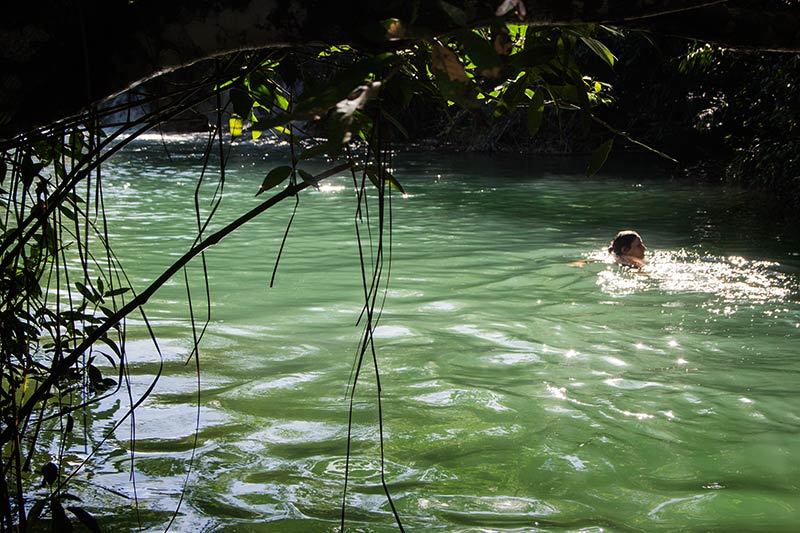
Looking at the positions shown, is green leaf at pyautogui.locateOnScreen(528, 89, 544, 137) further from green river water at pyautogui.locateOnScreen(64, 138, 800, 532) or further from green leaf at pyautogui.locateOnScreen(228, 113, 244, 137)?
green river water at pyautogui.locateOnScreen(64, 138, 800, 532)

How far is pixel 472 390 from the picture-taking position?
5.37 meters

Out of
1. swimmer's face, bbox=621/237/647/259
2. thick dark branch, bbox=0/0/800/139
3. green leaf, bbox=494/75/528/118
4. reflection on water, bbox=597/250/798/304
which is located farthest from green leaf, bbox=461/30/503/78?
swimmer's face, bbox=621/237/647/259

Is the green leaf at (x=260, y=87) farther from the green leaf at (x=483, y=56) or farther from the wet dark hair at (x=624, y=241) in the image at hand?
the wet dark hair at (x=624, y=241)

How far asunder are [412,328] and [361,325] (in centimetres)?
42

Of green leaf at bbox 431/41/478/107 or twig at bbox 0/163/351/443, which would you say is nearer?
green leaf at bbox 431/41/478/107

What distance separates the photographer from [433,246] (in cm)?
1054

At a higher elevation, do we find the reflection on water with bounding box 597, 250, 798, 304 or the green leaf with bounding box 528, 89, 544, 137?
the green leaf with bounding box 528, 89, 544, 137

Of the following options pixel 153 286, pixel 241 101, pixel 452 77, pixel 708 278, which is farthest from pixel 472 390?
pixel 708 278

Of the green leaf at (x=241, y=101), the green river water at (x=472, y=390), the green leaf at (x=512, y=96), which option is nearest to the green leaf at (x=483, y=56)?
the green leaf at (x=512, y=96)

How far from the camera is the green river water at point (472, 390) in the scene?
151 inches

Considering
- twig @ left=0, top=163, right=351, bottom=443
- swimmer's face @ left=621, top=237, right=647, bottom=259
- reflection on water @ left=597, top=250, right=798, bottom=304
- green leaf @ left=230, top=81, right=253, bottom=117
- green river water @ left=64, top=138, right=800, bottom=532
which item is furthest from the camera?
swimmer's face @ left=621, top=237, right=647, bottom=259

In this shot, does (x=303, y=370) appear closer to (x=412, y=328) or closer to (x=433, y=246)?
(x=412, y=328)

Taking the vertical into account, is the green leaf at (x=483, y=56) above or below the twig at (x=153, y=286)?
above

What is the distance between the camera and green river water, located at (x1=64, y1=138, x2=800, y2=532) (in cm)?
383
